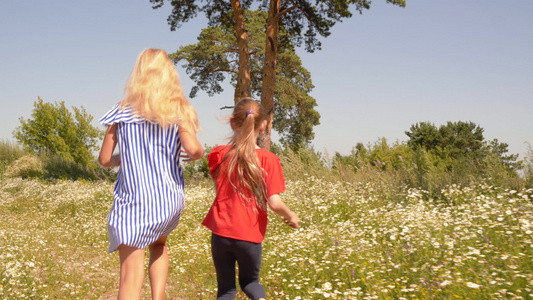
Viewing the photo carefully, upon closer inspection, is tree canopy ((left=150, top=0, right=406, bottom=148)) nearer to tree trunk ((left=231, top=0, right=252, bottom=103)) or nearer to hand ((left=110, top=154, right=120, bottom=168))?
tree trunk ((left=231, top=0, right=252, bottom=103))

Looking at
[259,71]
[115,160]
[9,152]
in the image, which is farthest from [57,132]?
[115,160]

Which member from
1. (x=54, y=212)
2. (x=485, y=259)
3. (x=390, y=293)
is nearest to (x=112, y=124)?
(x=390, y=293)

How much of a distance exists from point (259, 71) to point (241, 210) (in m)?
20.0

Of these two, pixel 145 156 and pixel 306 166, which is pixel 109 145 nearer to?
pixel 145 156

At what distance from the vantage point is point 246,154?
2.96 m

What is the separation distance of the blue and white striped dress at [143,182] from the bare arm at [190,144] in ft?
0.16

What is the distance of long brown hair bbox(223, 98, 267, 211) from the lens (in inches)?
117

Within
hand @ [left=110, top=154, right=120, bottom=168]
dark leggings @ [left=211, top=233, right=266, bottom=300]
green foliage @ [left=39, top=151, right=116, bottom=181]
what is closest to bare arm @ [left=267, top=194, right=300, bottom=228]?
dark leggings @ [left=211, top=233, right=266, bottom=300]

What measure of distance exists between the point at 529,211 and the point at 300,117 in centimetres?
2097

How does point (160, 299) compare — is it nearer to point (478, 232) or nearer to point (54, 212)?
point (478, 232)

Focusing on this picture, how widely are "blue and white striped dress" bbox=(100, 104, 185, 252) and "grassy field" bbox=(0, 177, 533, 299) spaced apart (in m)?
1.48

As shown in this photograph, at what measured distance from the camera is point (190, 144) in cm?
286

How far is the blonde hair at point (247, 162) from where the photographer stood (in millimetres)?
2963

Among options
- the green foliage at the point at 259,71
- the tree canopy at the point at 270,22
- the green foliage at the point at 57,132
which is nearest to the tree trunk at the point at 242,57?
the tree canopy at the point at 270,22
